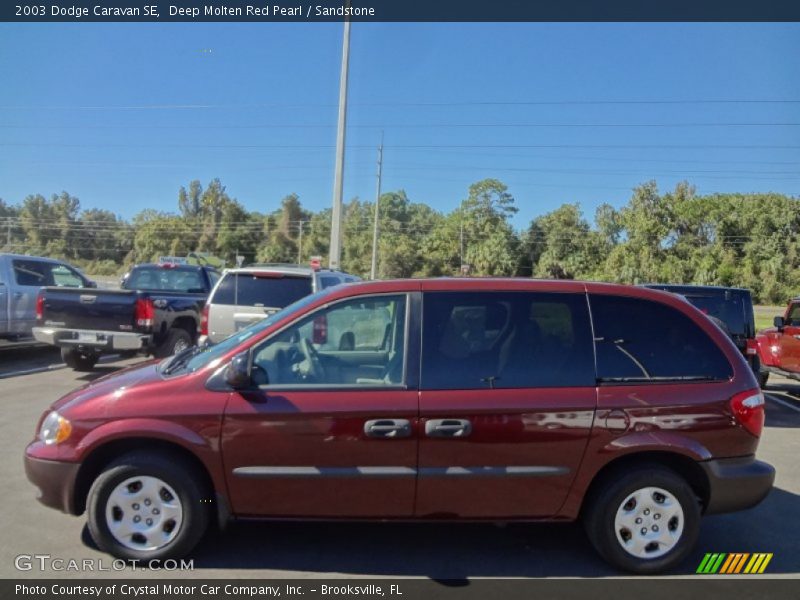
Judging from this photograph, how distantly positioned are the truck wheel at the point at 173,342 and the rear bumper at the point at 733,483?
845cm

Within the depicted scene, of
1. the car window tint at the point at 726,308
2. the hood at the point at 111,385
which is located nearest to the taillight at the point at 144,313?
the hood at the point at 111,385

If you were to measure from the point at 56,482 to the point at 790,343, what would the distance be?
1058 cm

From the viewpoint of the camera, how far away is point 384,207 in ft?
322

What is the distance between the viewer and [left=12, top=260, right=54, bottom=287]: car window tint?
12258mm

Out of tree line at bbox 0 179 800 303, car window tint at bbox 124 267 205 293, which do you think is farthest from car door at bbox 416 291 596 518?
tree line at bbox 0 179 800 303

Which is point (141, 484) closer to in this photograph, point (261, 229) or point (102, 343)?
point (102, 343)

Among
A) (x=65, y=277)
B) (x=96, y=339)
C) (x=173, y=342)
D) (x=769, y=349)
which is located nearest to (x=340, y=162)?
(x=65, y=277)

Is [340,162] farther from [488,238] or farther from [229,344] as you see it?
[488,238]

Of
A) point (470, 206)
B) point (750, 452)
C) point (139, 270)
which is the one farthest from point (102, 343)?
point (470, 206)

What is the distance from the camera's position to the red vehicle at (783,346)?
408 inches

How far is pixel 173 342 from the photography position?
10727mm

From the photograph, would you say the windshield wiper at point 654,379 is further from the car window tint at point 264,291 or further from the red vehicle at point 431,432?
the car window tint at point 264,291

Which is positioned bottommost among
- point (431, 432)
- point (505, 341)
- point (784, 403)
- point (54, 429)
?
point (784, 403)

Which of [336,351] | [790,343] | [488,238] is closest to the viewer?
[336,351]
